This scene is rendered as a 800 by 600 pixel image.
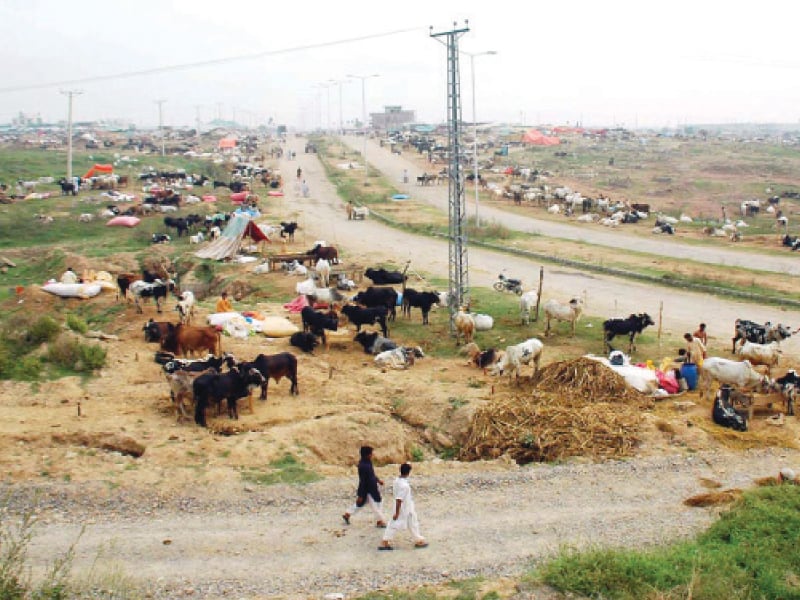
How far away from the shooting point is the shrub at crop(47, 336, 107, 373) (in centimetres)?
1641

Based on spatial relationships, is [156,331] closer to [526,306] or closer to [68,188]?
[526,306]

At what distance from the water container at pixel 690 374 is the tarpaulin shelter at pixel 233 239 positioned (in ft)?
67.1

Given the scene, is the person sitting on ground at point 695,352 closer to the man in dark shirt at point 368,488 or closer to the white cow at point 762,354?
the white cow at point 762,354

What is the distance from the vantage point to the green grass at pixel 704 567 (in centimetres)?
848

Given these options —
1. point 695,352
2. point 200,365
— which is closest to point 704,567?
point 695,352

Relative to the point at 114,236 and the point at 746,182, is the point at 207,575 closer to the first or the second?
the point at 114,236

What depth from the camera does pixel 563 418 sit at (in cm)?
1391

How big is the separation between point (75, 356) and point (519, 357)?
33.6ft

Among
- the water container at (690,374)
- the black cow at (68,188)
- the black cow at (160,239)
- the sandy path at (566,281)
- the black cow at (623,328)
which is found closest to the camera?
the water container at (690,374)

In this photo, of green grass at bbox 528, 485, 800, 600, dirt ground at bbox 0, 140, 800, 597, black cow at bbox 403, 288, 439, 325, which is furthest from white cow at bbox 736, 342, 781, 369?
black cow at bbox 403, 288, 439, 325

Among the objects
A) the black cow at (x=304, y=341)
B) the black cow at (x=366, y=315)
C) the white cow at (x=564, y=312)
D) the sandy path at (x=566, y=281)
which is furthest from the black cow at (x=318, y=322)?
the sandy path at (x=566, y=281)

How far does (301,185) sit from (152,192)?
46.5 feet

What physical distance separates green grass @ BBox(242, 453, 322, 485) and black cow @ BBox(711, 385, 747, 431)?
7.99 m

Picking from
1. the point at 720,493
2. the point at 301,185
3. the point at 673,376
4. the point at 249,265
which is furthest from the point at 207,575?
the point at 301,185
